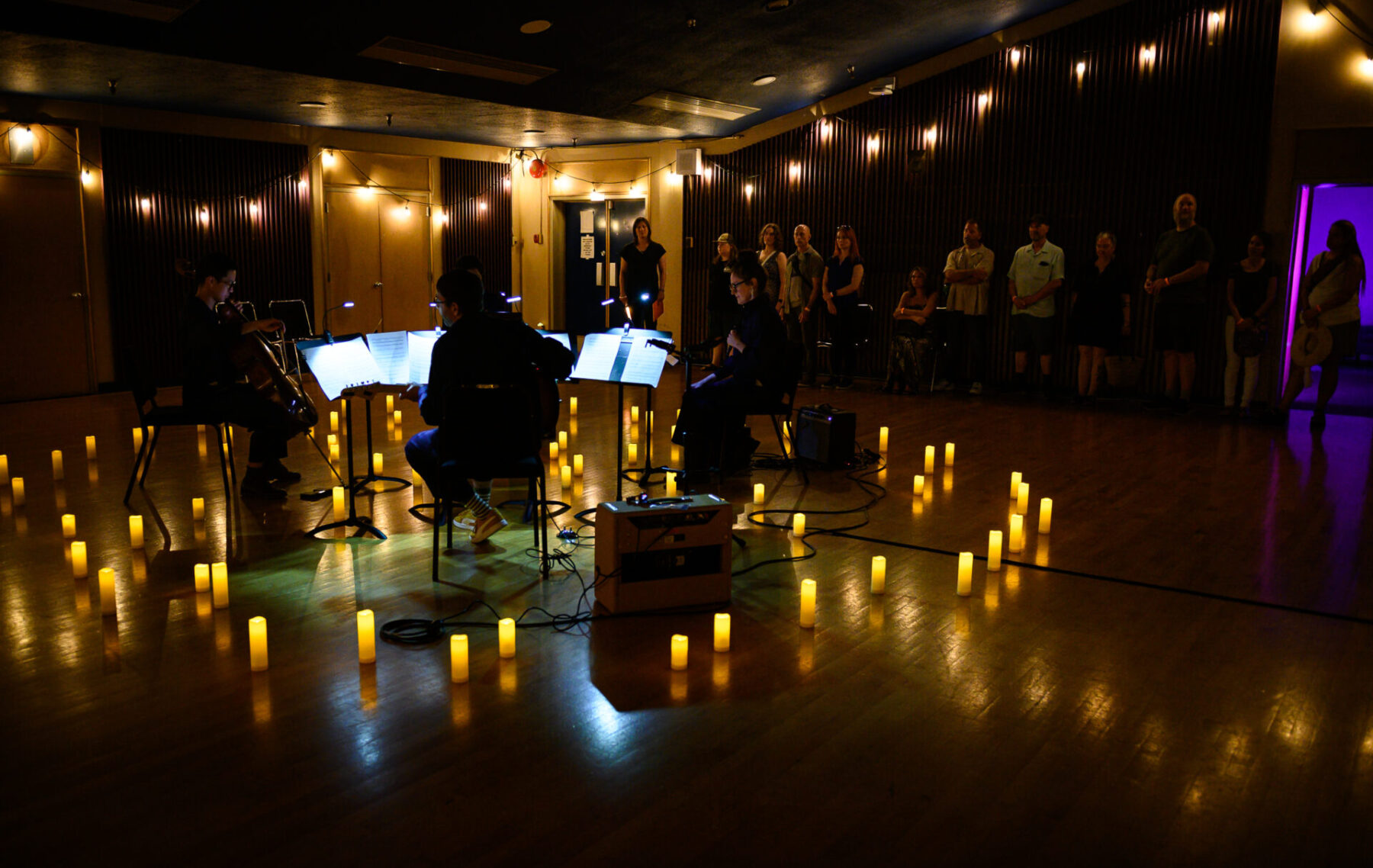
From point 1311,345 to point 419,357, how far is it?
7.52m

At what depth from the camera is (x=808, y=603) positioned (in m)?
3.81

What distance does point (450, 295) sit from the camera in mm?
4504

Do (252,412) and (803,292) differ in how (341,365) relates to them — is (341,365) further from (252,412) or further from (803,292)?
(803,292)

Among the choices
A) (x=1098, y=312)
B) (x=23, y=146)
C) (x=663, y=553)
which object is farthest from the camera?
(x=23, y=146)

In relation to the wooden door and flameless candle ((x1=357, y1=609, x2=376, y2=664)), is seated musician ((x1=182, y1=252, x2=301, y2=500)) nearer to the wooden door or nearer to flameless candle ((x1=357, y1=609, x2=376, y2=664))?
flameless candle ((x1=357, y1=609, x2=376, y2=664))

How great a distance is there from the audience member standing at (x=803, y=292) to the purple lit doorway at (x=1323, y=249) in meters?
4.58

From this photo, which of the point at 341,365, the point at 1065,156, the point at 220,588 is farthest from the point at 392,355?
the point at 1065,156

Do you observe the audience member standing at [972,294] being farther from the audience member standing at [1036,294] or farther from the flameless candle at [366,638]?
the flameless candle at [366,638]

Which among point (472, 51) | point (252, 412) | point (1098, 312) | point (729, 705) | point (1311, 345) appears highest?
point (472, 51)

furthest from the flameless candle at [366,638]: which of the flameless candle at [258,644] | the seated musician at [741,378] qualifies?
the seated musician at [741,378]

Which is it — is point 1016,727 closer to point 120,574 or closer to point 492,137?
point 120,574

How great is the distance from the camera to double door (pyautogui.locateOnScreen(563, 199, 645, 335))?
1486 cm

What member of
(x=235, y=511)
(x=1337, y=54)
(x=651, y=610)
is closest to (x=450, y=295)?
(x=651, y=610)

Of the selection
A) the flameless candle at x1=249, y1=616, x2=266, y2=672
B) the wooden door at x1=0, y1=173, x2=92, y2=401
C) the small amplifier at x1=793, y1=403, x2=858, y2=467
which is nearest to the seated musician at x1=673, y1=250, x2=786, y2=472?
the small amplifier at x1=793, y1=403, x2=858, y2=467
